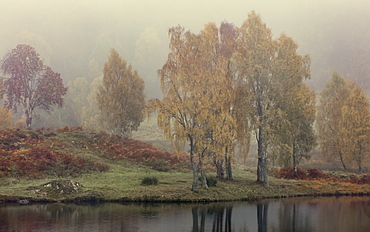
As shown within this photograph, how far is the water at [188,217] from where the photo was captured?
20484 millimetres

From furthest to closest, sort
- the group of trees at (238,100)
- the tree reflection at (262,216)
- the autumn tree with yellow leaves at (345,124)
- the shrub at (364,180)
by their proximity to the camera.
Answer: the autumn tree with yellow leaves at (345,124) → the shrub at (364,180) → the group of trees at (238,100) → the tree reflection at (262,216)

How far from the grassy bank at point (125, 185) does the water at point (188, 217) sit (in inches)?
87.2

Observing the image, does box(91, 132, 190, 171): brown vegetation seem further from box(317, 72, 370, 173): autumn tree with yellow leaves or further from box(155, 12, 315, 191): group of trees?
box(317, 72, 370, 173): autumn tree with yellow leaves

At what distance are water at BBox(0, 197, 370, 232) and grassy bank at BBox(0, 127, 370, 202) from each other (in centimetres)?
222

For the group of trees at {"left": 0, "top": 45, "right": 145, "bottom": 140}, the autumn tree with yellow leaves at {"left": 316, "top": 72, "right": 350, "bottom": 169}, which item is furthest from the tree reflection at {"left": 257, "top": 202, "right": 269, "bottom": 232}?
the autumn tree with yellow leaves at {"left": 316, "top": 72, "right": 350, "bottom": 169}

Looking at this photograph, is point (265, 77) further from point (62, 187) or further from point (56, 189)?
point (56, 189)

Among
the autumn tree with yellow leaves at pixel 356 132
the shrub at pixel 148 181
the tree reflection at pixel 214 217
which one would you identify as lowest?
the tree reflection at pixel 214 217

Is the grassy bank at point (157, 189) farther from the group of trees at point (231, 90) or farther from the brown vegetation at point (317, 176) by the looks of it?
the brown vegetation at point (317, 176)

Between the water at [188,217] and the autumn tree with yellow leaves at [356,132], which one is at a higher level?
the autumn tree with yellow leaves at [356,132]

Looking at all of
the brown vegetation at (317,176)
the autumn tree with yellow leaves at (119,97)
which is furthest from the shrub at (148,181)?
the autumn tree with yellow leaves at (119,97)

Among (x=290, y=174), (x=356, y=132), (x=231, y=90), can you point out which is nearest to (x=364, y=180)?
(x=290, y=174)

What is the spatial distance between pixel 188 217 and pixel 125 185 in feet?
39.4

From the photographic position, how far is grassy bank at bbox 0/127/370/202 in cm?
3033

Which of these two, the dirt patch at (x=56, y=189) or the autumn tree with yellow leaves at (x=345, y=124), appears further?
the autumn tree with yellow leaves at (x=345, y=124)
